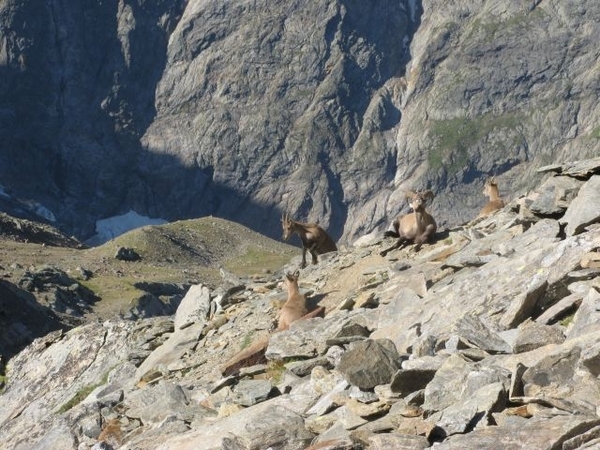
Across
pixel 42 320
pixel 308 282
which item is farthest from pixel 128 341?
pixel 42 320

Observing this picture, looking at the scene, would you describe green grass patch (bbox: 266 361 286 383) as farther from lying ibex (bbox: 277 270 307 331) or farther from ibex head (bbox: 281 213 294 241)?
ibex head (bbox: 281 213 294 241)

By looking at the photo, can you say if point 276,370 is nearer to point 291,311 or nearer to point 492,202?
point 291,311

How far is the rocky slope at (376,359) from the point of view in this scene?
11.4m

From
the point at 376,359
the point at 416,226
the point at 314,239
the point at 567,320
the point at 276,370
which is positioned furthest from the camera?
the point at 314,239

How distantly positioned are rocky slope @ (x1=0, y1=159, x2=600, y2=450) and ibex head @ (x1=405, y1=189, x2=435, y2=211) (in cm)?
114

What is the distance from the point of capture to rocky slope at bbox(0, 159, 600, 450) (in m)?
A: 11.4

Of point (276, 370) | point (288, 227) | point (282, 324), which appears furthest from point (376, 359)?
point (288, 227)

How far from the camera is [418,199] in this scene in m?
26.5

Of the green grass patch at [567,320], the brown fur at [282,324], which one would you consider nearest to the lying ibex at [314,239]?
the brown fur at [282,324]

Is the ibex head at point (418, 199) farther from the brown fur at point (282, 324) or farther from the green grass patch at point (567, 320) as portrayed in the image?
the green grass patch at point (567, 320)

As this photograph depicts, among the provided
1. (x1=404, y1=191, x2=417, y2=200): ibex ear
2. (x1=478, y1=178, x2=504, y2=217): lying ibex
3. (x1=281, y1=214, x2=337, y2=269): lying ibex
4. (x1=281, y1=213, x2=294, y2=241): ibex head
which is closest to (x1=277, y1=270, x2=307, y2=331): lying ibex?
(x1=404, y1=191, x2=417, y2=200): ibex ear

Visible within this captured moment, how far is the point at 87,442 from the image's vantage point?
684 inches

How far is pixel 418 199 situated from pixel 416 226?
3.03ft

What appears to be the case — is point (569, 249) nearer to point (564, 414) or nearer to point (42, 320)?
point (564, 414)
